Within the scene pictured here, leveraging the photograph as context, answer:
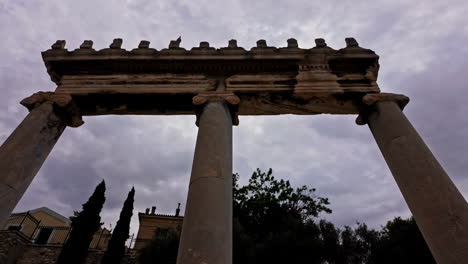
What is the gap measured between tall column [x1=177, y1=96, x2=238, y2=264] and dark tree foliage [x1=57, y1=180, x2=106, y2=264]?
21308mm

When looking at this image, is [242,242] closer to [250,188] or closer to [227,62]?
[250,188]

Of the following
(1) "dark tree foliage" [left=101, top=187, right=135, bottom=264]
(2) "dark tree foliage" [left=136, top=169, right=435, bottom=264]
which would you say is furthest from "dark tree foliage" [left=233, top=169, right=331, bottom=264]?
(1) "dark tree foliage" [left=101, top=187, right=135, bottom=264]

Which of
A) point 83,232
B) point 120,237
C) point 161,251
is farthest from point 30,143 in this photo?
point 120,237

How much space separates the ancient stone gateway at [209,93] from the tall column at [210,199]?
0.16ft

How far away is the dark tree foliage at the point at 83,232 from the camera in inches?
791

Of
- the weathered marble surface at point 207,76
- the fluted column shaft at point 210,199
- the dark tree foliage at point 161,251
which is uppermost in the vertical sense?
the weathered marble surface at point 207,76

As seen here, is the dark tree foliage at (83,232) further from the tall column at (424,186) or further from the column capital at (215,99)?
the tall column at (424,186)

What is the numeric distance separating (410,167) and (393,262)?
24093mm

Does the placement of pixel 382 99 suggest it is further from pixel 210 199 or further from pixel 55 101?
pixel 55 101

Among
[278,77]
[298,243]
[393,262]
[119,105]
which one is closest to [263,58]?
[278,77]

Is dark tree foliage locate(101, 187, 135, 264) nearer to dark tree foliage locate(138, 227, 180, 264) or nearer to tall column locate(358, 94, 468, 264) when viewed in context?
dark tree foliage locate(138, 227, 180, 264)

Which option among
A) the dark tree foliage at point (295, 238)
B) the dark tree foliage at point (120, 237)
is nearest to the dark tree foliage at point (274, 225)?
the dark tree foliage at point (295, 238)

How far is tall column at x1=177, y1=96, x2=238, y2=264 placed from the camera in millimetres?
4070

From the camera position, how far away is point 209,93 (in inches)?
287
